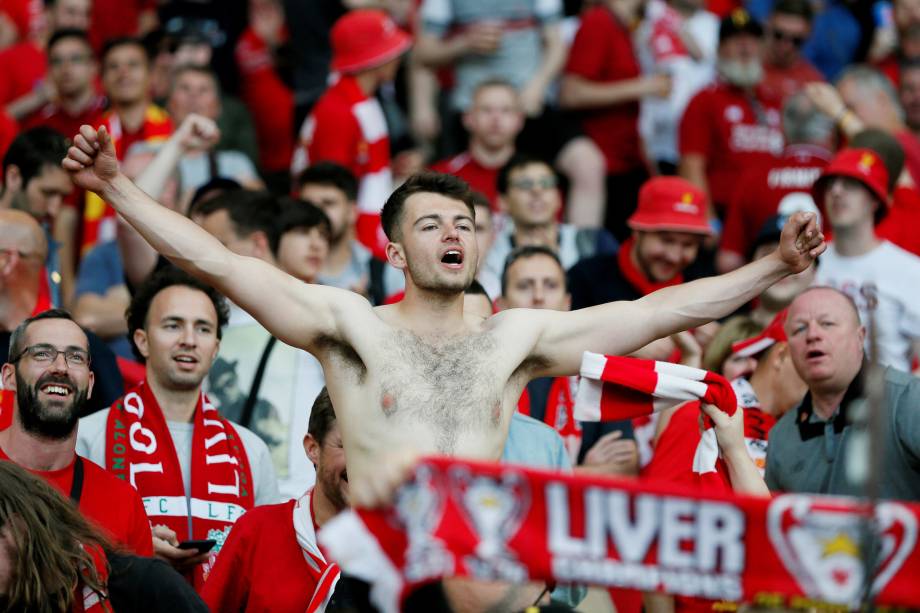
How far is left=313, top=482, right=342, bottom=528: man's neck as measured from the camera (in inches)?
251

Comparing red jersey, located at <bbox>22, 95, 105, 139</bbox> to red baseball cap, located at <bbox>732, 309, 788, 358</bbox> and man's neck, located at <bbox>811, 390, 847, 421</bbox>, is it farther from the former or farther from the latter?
man's neck, located at <bbox>811, 390, 847, 421</bbox>

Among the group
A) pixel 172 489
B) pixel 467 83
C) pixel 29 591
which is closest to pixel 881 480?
pixel 172 489

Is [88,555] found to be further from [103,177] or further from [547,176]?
[547,176]

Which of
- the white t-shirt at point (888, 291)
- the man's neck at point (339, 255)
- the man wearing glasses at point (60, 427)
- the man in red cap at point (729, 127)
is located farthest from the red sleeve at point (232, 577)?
the man in red cap at point (729, 127)

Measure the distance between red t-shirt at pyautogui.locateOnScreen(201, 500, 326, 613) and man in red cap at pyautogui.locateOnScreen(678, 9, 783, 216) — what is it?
629 cm

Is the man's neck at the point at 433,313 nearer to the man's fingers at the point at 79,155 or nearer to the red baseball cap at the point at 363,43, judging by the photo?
the man's fingers at the point at 79,155

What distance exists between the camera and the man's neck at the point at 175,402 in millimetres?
7207

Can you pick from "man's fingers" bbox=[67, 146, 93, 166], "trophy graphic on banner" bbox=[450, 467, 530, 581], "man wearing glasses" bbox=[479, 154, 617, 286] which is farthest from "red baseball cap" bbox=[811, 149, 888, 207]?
"trophy graphic on banner" bbox=[450, 467, 530, 581]

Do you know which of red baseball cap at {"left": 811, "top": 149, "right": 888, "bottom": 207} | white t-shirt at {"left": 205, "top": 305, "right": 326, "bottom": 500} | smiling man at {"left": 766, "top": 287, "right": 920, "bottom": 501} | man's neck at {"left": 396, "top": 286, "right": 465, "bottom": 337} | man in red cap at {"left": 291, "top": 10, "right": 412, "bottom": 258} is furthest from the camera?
man in red cap at {"left": 291, "top": 10, "right": 412, "bottom": 258}

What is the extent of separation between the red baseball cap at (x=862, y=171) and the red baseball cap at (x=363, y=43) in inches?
129

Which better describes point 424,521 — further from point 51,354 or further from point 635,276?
point 635,276

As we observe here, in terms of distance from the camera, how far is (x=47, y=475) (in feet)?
20.6

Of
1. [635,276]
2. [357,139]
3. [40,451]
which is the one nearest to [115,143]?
[357,139]

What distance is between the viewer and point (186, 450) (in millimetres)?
7086
